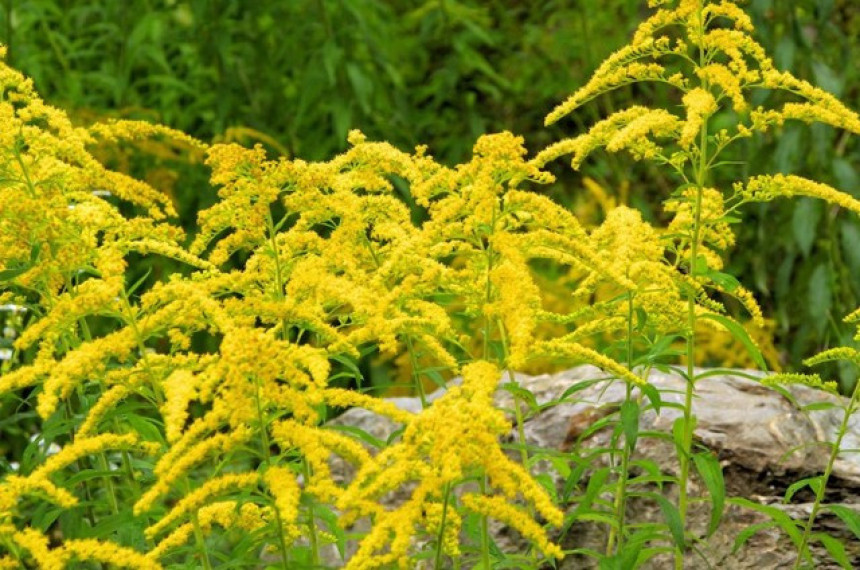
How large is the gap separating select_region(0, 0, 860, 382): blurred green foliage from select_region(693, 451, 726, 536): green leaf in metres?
3.23

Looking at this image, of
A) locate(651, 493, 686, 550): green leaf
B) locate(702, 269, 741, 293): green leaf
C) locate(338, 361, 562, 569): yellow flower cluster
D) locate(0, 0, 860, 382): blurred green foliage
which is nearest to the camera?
locate(338, 361, 562, 569): yellow flower cluster

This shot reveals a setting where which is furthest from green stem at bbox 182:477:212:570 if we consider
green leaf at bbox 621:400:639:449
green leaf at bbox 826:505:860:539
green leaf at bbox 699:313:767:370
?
green leaf at bbox 826:505:860:539

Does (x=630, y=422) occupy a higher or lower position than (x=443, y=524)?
higher

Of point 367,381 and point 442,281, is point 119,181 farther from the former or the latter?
point 367,381

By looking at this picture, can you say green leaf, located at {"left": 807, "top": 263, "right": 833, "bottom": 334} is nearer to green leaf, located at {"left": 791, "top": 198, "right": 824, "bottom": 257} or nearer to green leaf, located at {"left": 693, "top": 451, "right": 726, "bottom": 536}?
green leaf, located at {"left": 791, "top": 198, "right": 824, "bottom": 257}

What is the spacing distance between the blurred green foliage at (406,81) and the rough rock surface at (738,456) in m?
1.82

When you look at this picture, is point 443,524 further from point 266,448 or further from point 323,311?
point 323,311

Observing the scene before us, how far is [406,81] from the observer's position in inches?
368

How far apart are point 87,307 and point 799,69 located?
5.34m

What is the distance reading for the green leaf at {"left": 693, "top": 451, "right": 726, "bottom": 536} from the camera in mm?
3367

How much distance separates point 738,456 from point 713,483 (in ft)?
3.99

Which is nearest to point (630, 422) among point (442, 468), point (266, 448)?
point (442, 468)

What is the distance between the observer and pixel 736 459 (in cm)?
457

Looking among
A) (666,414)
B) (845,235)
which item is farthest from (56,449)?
(845,235)
